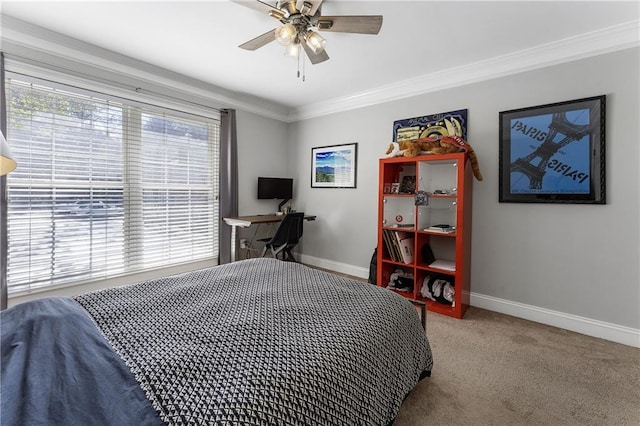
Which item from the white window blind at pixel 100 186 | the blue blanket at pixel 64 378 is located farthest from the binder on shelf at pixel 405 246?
the blue blanket at pixel 64 378

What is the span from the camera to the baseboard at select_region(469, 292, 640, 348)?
7.57ft

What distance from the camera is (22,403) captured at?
722mm

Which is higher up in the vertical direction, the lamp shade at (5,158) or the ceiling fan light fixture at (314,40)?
the ceiling fan light fixture at (314,40)

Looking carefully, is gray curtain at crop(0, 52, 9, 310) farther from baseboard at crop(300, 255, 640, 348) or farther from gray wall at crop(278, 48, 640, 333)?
baseboard at crop(300, 255, 640, 348)

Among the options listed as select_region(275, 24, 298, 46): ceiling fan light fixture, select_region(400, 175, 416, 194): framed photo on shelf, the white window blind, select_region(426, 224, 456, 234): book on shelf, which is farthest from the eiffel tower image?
the white window blind

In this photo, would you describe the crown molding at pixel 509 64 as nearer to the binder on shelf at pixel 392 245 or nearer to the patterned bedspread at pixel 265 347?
the binder on shelf at pixel 392 245

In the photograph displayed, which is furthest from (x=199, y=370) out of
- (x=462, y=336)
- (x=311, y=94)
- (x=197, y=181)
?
(x=311, y=94)

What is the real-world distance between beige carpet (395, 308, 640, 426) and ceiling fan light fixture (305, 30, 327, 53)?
7.60ft

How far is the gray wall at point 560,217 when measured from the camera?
2.30m

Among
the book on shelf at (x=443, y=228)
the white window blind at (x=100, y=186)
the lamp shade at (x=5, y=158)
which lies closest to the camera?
the lamp shade at (x=5, y=158)

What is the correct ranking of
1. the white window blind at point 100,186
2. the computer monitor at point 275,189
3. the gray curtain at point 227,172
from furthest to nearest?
the computer monitor at point 275,189, the gray curtain at point 227,172, the white window blind at point 100,186

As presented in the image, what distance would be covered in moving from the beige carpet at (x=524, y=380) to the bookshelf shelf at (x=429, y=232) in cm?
50

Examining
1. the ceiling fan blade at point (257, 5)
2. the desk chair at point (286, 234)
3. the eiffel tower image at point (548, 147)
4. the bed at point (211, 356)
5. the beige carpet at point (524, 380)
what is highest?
the ceiling fan blade at point (257, 5)

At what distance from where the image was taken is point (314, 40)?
2.03 meters
